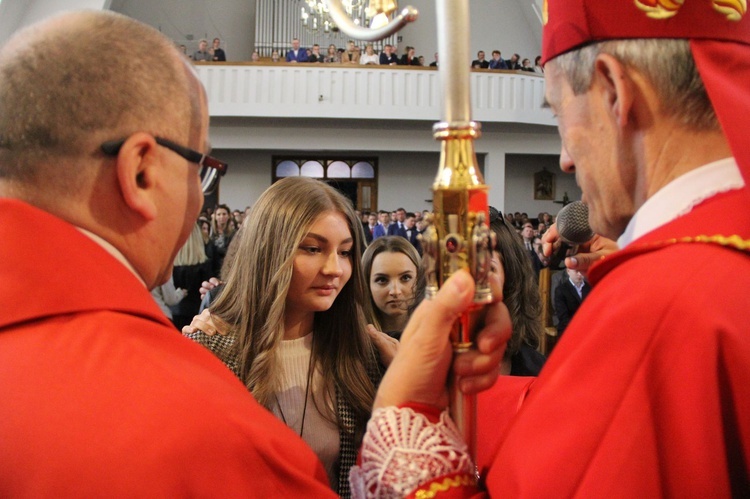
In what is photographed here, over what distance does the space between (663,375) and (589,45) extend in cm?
52

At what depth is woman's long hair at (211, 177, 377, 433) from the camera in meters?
2.09

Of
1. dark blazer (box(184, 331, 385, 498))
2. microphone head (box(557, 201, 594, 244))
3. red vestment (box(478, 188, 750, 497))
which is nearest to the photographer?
red vestment (box(478, 188, 750, 497))

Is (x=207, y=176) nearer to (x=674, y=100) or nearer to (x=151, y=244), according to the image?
(x=151, y=244)

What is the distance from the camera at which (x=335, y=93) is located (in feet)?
46.9

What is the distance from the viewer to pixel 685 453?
87 centimetres

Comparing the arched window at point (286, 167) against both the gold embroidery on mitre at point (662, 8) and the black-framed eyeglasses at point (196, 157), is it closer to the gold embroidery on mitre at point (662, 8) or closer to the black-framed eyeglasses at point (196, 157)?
the black-framed eyeglasses at point (196, 157)

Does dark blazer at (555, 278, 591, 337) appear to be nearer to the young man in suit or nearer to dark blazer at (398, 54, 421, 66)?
the young man in suit

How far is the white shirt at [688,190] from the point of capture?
101 cm

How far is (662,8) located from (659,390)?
0.55 metres

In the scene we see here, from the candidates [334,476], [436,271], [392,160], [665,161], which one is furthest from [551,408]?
[392,160]

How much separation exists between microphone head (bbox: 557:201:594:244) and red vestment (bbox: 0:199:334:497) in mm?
1028

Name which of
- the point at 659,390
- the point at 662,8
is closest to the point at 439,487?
the point at 659,390

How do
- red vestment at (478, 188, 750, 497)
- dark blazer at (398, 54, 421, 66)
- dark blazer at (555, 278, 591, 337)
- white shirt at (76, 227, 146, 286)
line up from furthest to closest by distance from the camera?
dark blazer at (398, 54, 421, 66) < dark blazer at (555, 278, 591, 337) < white shirt at (76, 227, 146, 286) < red vestment at (478, 188, 750, 497)

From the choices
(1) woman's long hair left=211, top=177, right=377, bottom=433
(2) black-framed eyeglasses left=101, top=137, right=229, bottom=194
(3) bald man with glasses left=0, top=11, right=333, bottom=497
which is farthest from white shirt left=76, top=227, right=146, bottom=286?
(1) woman's long hair left=211, top=177, right=377, bottom=433
